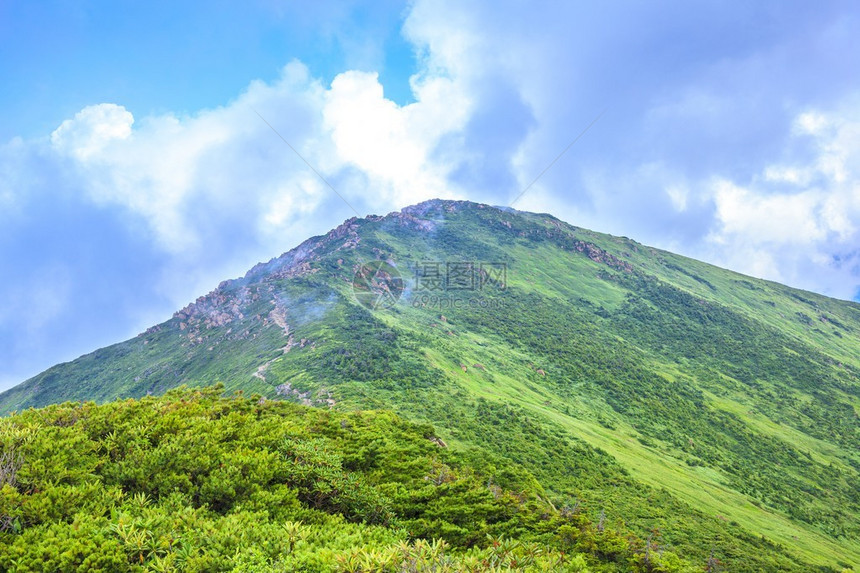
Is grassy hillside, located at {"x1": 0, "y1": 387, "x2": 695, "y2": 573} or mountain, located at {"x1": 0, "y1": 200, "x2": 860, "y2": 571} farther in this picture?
mountain, located at {"x1": 0, "y1": 200, "x2": 860, "y2": 571}

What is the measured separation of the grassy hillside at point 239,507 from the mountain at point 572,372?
26.1 feet

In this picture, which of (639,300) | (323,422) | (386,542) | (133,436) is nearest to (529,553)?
(386,542)

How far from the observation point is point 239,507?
10.1m

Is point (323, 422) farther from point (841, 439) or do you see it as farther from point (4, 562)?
point (841, 439)

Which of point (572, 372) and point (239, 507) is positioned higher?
point (572, 372)

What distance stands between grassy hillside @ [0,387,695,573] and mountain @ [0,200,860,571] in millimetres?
7957

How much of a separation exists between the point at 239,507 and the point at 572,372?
237 feet

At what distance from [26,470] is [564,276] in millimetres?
142855

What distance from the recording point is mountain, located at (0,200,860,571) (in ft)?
127

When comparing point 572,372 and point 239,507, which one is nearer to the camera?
point 239,507

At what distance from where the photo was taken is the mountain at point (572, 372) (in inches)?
1527

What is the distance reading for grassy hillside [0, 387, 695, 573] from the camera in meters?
7.61

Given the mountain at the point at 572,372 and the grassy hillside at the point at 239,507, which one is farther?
→ the mountain at the point at 572,372

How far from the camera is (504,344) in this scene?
8188cm
